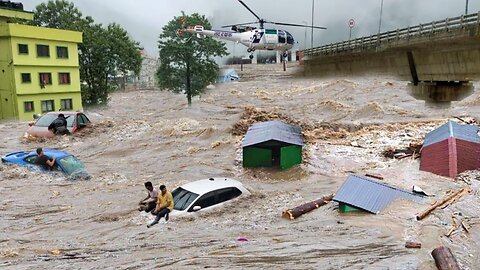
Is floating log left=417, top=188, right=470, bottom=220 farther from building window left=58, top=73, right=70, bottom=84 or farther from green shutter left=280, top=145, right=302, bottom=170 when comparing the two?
building window left=58, top=73, right=70, bottom=84

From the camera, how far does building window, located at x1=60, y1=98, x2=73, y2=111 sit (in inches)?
1398

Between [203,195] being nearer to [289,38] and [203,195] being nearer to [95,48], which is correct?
[289,38]

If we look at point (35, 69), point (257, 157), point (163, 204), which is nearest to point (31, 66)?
point (35, 69)

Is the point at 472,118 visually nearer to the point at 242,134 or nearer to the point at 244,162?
the point at 242,134

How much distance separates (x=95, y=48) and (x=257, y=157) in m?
26.2

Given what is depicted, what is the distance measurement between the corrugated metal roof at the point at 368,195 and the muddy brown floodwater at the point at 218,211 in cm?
25

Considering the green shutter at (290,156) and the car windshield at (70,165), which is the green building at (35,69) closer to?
the car windshield at (70,165)

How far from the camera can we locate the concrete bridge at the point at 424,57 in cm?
1816

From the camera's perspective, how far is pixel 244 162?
18.5 m

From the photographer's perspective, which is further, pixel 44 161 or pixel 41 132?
pixel 41 132

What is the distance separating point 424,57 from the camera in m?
21.1

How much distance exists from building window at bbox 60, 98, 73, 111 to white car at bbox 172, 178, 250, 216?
26.4m

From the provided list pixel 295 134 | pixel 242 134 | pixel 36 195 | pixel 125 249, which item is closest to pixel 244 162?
pixel 295 134

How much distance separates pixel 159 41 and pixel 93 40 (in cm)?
572
